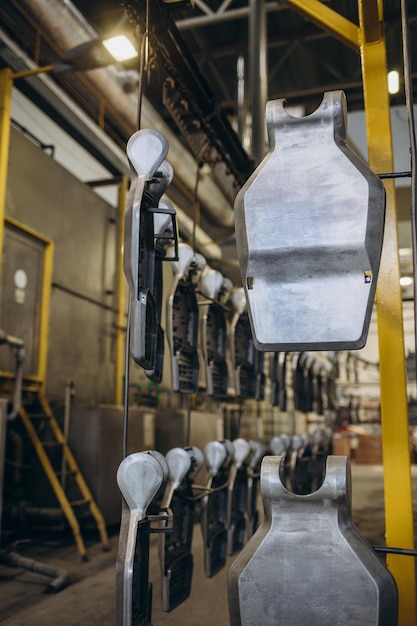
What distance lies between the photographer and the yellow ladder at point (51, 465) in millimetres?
4193

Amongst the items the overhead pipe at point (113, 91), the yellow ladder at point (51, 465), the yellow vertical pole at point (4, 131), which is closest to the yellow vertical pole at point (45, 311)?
the yellow ladder at point (51, 465)

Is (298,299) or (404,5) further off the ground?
(404,5)

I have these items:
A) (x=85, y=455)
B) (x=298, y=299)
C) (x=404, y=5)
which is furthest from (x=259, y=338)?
(x=85, y=455)

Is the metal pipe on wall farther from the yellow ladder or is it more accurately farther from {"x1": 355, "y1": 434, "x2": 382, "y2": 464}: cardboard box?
{"x1": 355, "y1": 434, "x2": 382, "y2": 464}: cardboard box

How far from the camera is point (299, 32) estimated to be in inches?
243

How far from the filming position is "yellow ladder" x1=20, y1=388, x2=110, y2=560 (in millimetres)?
4193

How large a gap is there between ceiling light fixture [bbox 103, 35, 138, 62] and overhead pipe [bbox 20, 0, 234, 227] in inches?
12.5

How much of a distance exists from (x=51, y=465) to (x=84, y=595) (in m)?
1.65

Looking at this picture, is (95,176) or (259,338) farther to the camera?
(95,176)

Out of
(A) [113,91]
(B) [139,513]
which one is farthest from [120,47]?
(B) [139,513]

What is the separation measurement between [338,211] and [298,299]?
0.20 metres

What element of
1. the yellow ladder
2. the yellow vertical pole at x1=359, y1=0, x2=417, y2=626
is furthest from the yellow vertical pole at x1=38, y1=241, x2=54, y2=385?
the yellow vertical pole at x1=359, y1=0, x2=417, y2=626

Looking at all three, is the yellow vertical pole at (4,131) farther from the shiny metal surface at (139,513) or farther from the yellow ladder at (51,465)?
the shiny metal surface at (139,513)

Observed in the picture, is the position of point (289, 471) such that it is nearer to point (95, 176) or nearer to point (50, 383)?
point (50, 383)
